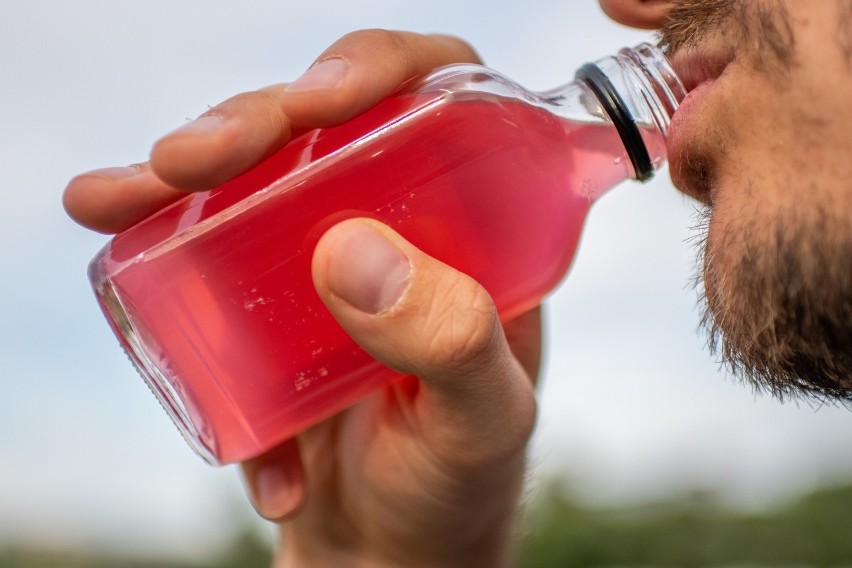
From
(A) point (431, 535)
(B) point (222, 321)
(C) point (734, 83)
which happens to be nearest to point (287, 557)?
(A) point (431, 535)

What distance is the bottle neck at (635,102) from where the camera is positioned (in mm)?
799

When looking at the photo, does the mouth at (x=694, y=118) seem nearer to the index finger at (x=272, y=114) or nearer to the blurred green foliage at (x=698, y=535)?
the index finger at (x=272, y=114)

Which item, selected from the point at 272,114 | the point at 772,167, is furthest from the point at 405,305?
the point at 772,167

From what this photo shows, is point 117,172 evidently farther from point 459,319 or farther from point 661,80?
point 661,80

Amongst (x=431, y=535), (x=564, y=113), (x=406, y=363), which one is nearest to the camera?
(x=406, y=363)

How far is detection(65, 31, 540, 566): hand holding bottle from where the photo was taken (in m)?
0.68

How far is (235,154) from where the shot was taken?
729 mm

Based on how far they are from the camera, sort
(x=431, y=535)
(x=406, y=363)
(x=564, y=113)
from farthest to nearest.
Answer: (x=431, y=535) → (x=564, y=113) → (x=406, y=363)

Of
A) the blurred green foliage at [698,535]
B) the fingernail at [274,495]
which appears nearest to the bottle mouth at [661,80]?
the fingernail at [274,495]

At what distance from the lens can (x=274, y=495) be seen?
3.14ft

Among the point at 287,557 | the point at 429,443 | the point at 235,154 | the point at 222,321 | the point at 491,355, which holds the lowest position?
the point at 287,557

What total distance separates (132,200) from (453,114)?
30 centimetres

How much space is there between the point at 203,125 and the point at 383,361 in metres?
Result: 0.24

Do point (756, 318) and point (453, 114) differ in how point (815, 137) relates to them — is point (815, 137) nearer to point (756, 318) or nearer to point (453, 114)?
point (756, 318)
